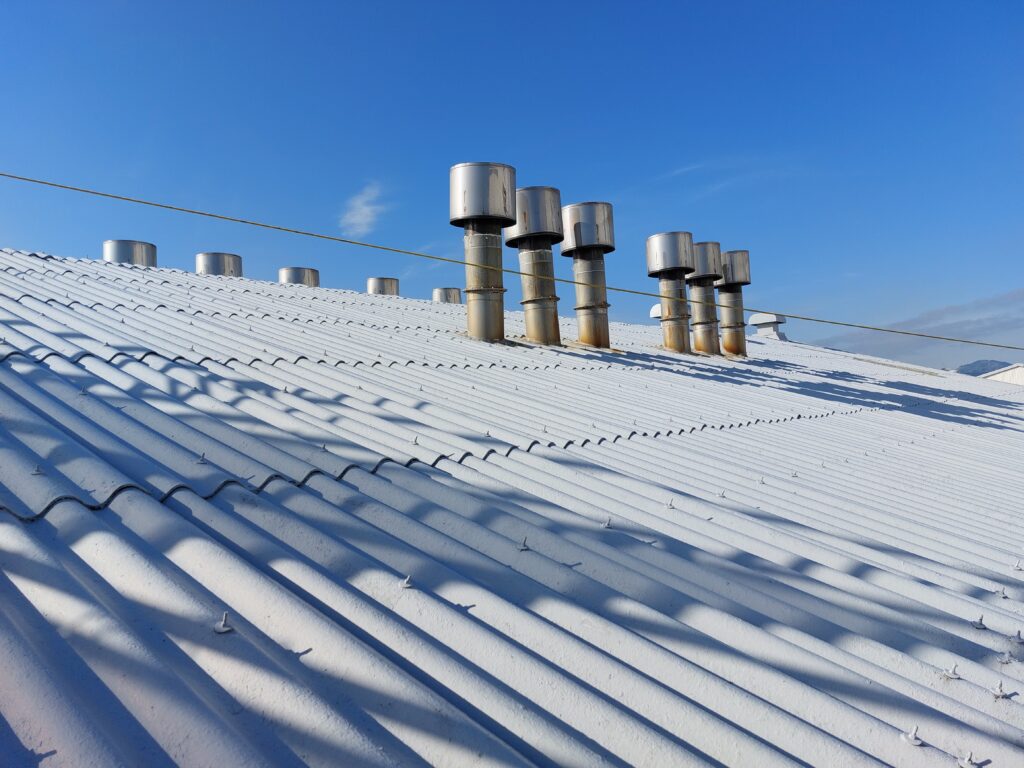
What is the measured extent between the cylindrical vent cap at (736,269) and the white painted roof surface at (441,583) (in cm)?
1115

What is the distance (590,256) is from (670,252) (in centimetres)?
282

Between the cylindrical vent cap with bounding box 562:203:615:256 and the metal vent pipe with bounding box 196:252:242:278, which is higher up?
the metal vent pipe with bounding box 196:252:242:278

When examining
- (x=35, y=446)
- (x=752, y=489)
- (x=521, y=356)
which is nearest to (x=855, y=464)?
A: (x=752, y=489)

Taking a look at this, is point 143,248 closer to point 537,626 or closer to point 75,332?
point 75,332

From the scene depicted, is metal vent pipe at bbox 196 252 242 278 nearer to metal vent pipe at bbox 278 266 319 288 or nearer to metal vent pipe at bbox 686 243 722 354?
metal vent pipe at bbox 278 266 319 288

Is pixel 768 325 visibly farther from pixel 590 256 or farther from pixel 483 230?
pixel 483 230

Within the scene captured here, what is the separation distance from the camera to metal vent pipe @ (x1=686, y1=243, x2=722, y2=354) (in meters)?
14.3

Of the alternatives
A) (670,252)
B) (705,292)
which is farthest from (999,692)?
(705,292)

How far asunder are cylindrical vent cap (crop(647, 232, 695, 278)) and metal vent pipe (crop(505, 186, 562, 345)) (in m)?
3.72

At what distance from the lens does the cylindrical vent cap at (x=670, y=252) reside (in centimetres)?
1324

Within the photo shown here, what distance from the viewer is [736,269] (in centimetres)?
1594

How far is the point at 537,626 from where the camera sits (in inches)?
80.1

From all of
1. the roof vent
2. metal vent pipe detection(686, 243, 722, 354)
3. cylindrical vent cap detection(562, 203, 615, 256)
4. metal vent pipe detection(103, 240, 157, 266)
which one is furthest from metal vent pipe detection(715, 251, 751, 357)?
metal vent pipe detection(103, 240, 157, 266)

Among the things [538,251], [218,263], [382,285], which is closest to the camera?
[538,251]
